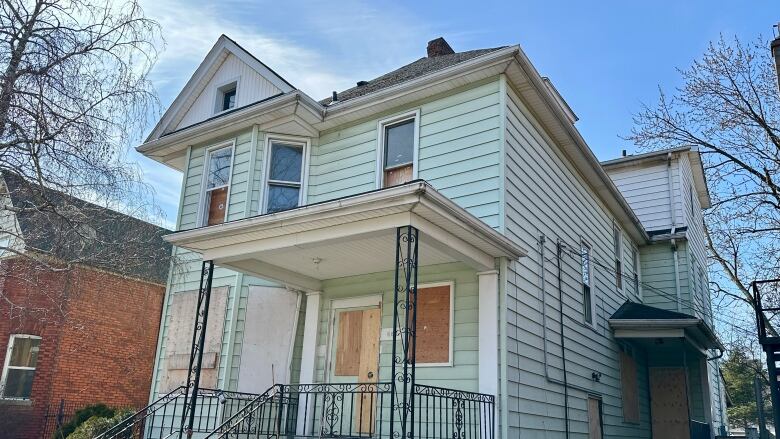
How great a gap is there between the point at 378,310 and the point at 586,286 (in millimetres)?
4652

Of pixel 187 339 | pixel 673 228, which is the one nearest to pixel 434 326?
pixel 187 339

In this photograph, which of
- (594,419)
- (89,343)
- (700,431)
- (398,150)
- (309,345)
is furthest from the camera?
(89,343)

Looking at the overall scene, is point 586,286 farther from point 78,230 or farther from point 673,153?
point 78,230

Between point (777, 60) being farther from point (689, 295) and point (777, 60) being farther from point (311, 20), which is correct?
point (689, 295)

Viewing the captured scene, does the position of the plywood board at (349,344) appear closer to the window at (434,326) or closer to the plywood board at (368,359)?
the plywood board at (368,359)

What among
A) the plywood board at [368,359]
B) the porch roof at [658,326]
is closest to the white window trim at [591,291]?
the porch roof at [658,326]

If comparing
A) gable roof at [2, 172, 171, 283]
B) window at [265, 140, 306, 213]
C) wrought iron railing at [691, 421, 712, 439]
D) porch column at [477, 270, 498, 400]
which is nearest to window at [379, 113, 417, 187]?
window at [265, 140, 306, 213]

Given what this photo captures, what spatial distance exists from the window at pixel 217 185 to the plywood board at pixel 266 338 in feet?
6.23

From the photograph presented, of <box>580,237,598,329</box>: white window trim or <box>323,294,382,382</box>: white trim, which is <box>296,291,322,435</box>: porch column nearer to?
<box>323,294,382,382</box>: white trim

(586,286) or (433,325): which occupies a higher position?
(586,286)

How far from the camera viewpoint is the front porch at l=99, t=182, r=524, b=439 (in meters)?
6.82

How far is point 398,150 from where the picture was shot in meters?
9.95

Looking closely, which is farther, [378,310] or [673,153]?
[673,153]

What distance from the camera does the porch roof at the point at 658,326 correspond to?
11.5 metres
